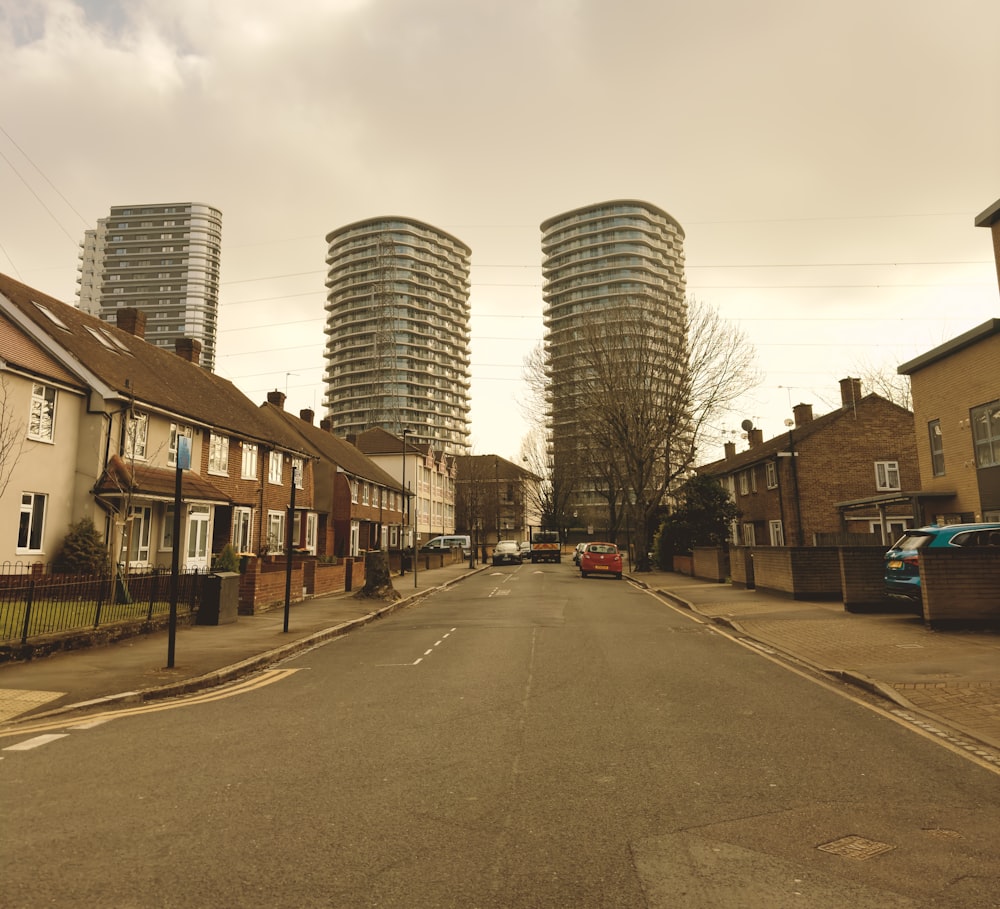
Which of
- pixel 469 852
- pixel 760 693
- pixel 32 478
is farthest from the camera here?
pixel 32 478

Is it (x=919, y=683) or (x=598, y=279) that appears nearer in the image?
(x=919, y=683)

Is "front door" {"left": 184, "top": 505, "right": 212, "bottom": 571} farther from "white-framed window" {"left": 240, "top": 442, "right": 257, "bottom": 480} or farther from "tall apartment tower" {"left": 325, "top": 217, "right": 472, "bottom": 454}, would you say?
"tall apartment tower" {"left": 325, "top": 217, "right": 472, "bottom": 454}

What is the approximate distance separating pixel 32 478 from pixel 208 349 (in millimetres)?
132932

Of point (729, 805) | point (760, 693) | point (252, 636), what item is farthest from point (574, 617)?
point (729, 805)

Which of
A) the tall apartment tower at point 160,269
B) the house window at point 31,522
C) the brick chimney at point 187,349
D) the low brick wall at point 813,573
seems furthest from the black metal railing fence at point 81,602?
the tall apartment tower at point 160,269

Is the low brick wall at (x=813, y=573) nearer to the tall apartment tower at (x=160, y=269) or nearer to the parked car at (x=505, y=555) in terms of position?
the parked car at (x=505, y=555)

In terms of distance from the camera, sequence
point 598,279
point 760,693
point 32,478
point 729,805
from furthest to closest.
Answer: point 598,279, point 32,478, point 760,693, point 729,805

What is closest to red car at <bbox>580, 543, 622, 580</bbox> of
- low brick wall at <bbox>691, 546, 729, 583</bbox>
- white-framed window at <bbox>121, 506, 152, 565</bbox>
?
low brick wall at <bbox>691, 546, 729, 583</bbox>

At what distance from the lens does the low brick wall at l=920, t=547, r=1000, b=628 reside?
13.4 metres

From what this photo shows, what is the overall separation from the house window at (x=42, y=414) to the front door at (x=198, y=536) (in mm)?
5826

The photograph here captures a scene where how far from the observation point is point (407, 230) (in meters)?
141

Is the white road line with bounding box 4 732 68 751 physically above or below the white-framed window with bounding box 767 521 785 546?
Result: below

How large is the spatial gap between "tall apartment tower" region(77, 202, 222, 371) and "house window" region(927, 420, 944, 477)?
138086 millimetres

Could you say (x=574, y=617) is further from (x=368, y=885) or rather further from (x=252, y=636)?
(x=368, y=885)
